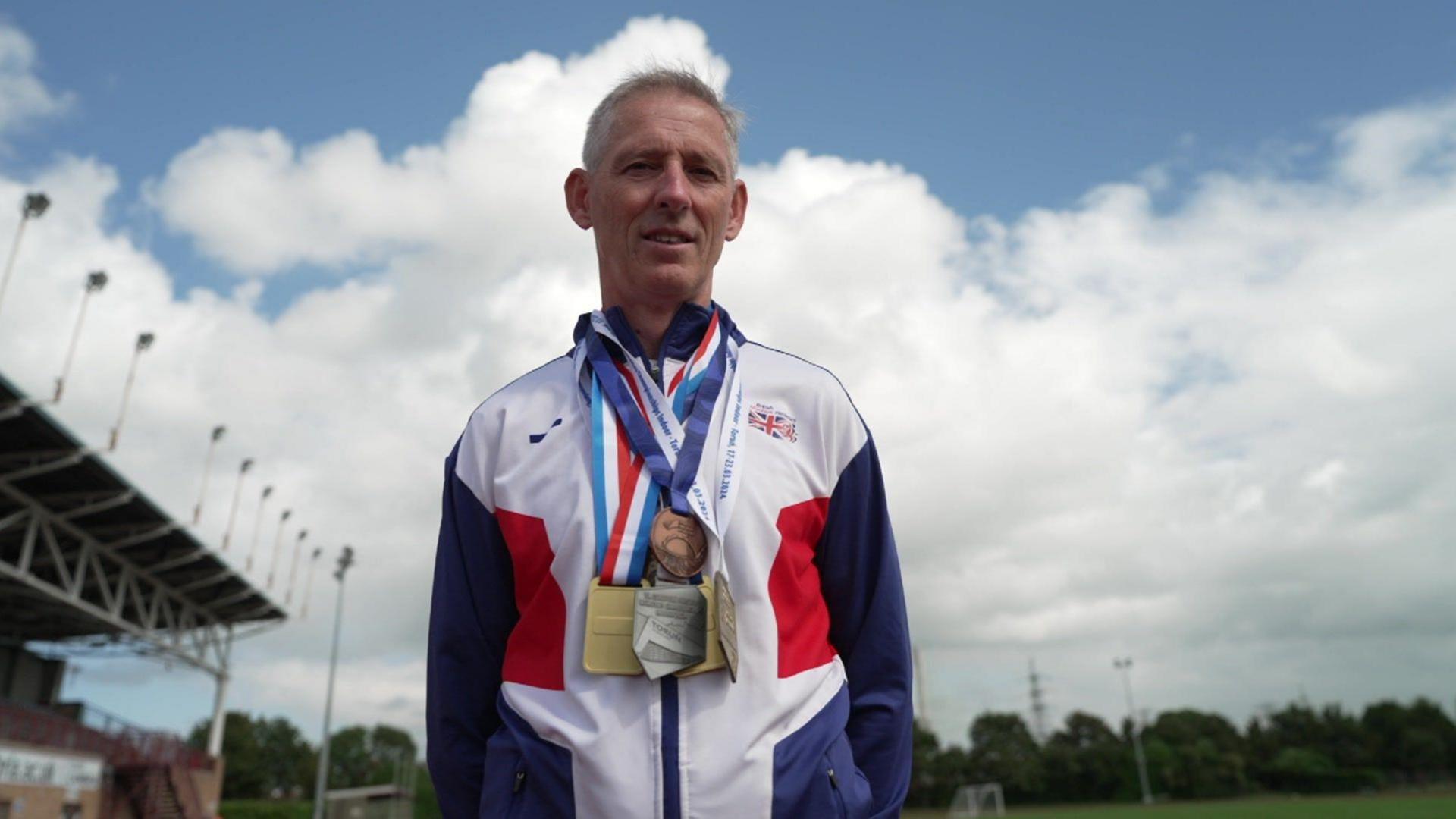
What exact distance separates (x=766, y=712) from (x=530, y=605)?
0.48m

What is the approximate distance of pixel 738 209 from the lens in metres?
2.37

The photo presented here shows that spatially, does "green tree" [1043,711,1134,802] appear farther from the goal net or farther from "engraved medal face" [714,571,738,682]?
"engraved medal face" [714,571,738,682]

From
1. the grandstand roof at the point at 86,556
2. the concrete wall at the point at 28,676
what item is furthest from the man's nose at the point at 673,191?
the concrete wall at the point at 28,676

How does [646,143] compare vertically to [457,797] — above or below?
above

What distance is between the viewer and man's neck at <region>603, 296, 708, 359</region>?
2148 mm

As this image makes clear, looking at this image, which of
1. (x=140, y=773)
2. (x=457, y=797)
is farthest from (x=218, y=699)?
(x=457, y=797)

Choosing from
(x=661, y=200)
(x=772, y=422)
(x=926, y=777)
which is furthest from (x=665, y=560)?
(x=926, y=777)

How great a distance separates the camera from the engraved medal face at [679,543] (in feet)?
5.84

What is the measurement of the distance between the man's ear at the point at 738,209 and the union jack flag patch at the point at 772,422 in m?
0.48

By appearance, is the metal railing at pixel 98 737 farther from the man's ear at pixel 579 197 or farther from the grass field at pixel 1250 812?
the man's ear at pixel 579 197

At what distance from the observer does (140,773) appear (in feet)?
109

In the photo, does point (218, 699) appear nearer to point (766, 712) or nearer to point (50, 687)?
point (50, 687)

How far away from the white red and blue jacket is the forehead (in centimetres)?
35

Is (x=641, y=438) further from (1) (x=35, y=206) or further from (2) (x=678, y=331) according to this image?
(1) (x=35, y=206)
